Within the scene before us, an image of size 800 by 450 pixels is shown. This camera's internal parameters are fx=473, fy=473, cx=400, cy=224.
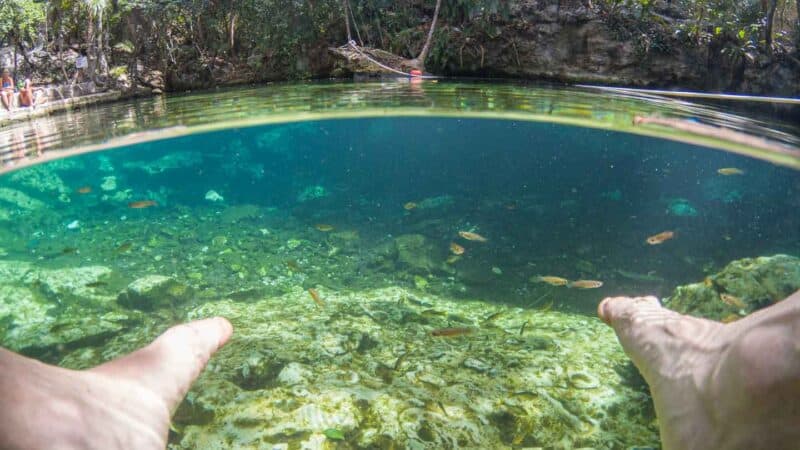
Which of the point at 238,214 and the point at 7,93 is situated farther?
the point at 7,93

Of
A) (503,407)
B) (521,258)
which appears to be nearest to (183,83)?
(521,258)

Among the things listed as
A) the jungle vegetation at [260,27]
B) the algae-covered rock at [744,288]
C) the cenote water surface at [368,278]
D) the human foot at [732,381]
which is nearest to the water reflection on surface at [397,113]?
the cenote water surface at [368,278]

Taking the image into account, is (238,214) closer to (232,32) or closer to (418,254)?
(418,254)

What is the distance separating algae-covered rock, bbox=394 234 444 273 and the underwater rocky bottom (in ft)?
6.45

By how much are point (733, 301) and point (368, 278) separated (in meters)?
4.94

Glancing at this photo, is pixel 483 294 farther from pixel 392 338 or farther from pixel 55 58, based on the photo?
pixel 55 58

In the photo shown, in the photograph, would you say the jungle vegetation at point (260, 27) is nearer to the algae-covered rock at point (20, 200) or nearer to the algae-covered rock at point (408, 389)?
the algae-covered rock at point (20, 200)

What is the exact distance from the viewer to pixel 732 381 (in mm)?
1826

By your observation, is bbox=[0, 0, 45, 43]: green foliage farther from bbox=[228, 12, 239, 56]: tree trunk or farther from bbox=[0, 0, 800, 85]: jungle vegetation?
bbox=[228, 12, 239, 56]: tree trunk

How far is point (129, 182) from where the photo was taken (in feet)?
65.7

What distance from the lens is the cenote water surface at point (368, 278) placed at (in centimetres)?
325

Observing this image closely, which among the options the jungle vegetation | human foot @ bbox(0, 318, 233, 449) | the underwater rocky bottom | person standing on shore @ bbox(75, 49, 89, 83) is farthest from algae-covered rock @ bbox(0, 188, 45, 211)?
human foot @ bbox(0, 318, 233, 449)

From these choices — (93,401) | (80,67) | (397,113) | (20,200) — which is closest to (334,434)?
(93,401)

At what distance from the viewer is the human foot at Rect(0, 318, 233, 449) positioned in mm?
1480
